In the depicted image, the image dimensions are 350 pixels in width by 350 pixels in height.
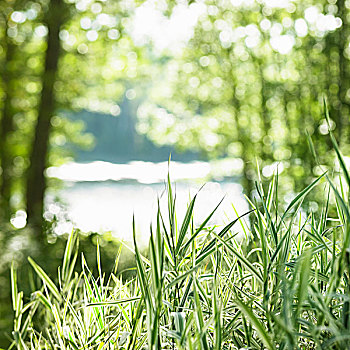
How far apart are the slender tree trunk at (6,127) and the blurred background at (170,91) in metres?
0.01

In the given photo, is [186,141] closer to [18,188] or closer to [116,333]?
[18,188]

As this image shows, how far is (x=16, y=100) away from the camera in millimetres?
5391

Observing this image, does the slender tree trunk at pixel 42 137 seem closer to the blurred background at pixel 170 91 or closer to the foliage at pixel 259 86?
the blurred background at pixel 170 91

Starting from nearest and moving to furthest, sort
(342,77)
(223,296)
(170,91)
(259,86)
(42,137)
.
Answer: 1. (223,296)
2. (42,137)
3. (342,77)
4. (259,86)
5. (170,91)

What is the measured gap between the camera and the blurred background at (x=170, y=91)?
5.11 metres

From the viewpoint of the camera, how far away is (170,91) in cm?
760

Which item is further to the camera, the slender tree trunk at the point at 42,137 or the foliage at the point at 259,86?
the foliage at the point at 259,86

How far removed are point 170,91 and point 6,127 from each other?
118 inches

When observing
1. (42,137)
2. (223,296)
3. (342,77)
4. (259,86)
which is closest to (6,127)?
(42,137)

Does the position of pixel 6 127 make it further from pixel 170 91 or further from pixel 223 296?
pixel 223 296

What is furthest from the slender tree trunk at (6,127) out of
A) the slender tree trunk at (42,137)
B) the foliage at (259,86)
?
the foliage at (259,86)

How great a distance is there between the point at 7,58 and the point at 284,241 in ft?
15.8

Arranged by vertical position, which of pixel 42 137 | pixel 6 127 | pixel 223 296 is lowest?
pixel 223 296

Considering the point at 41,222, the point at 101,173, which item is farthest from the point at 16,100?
the point at 101,173
